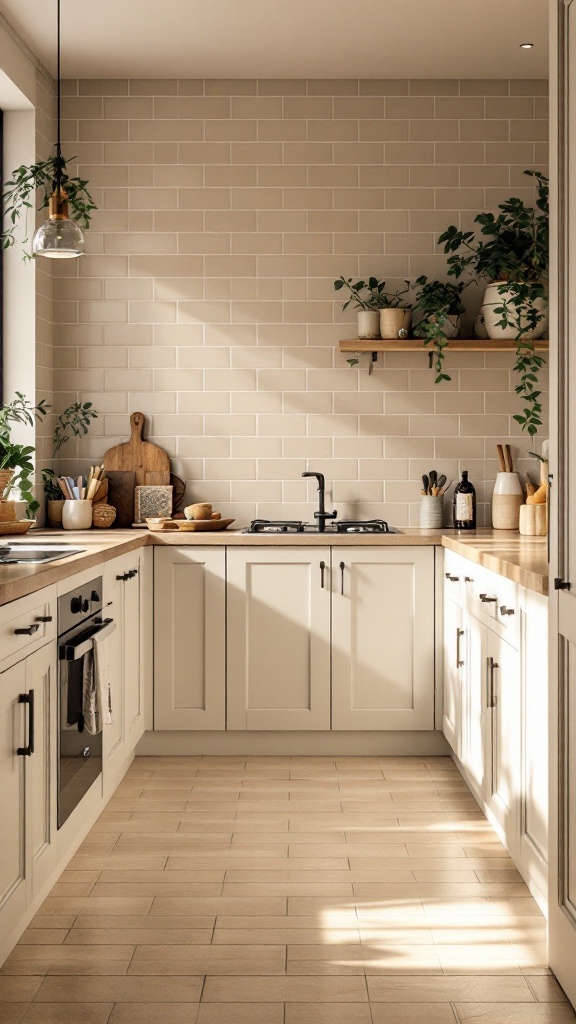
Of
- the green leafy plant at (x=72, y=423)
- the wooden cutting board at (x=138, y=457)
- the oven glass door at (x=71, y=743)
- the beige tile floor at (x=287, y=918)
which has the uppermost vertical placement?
the green leafy plant at (x=72, y=423)

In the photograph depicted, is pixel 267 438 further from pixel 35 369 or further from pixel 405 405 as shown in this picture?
pixel 35 369

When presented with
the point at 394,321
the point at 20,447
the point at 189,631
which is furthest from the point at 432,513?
the point at 20,447

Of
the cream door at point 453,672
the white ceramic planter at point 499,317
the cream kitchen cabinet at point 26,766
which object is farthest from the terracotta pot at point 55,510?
the white ceramic planter at point 499,317

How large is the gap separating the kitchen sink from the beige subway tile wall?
4.21ft

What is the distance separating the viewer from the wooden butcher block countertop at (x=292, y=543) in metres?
2.47

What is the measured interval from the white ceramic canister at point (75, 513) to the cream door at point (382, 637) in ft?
3.76

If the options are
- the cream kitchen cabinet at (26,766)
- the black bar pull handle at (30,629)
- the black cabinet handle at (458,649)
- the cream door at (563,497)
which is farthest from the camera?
the black cabinet handle at (458,649)

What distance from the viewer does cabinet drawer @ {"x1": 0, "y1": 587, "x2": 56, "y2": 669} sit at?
2.13 m

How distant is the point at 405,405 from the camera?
4523 millimetres

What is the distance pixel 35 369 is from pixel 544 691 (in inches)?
110

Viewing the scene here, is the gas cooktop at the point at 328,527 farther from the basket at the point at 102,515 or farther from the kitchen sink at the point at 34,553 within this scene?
the kitchen sink at the point at 34,553

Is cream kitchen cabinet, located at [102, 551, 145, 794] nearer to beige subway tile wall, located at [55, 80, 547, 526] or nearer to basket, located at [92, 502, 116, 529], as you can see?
basket, located at [92, 502, 116, 529]

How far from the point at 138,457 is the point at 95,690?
6.05ft

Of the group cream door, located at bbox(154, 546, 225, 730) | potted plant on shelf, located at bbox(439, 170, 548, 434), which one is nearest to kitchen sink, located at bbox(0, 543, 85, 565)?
cream door, located at bbox(154, 546, 225, 730)
